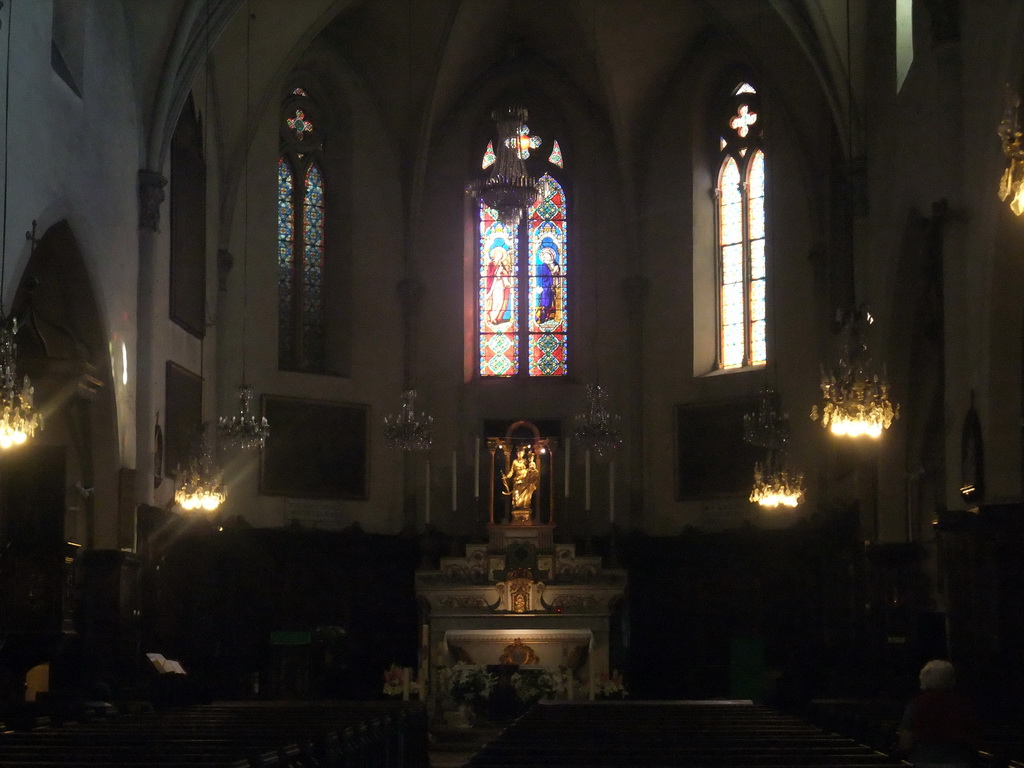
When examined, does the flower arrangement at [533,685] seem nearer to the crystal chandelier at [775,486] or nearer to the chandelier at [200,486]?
the crystal chandelier at [775,486]

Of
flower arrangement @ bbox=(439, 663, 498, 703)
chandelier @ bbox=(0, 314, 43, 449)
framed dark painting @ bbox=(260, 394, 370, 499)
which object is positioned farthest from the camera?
framed dark painting @ bbox=(260, 394, 370, 499)

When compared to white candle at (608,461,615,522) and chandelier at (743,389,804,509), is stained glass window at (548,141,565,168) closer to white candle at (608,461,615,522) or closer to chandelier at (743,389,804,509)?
white candle at (608,461,615,522)

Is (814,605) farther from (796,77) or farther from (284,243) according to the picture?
(284,243)

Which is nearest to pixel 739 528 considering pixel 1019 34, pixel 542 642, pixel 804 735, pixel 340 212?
pixel 542 642

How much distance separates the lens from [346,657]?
88.0ft

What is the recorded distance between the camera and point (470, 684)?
2355 cm

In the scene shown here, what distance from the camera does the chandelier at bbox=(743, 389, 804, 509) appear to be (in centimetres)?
2206

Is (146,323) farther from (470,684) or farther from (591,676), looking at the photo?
(591,676)

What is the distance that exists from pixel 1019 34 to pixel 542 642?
14.4 metres

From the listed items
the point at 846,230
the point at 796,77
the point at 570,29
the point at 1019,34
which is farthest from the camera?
the point at 570,29

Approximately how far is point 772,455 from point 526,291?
7.99m

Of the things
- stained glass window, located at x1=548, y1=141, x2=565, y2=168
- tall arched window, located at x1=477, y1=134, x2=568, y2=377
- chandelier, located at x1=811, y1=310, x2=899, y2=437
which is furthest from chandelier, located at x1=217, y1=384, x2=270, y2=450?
stained glass window, located at x1=548, y1=141, x2=565, y2=168

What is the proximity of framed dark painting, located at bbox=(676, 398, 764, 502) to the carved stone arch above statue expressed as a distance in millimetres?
10422

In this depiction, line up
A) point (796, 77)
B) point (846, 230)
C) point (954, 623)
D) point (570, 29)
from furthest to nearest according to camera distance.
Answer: point (570, 29)
point (796, 77)
point (846, 230)
point (954, 623)
